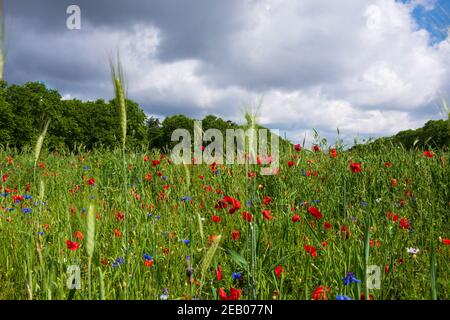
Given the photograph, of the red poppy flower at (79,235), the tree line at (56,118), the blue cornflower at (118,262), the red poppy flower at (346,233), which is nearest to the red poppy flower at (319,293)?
the red poppy flower at (346,233)

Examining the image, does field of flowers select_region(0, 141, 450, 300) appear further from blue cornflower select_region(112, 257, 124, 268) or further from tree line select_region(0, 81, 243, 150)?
tree line select_region(0, 81, 243, 150)

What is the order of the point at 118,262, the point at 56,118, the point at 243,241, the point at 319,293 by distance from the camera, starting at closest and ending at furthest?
the point at 319,293 < the point at 118,262 < the point at 243,241 < the point at 56,118

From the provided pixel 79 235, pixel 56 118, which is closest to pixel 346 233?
pixel 79 235

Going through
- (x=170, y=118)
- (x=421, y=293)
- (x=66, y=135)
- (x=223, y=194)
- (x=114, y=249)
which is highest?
(x=170, y=118)

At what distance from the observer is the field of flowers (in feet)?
5.99

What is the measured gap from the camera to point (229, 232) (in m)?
2.99

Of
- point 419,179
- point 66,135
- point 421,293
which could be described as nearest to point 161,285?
point 421,293

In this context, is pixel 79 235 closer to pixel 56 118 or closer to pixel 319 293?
pixel 319 293

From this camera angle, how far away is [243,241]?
276 centimetres

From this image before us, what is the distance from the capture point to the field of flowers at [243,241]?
1.83m

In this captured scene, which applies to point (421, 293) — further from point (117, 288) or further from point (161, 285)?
point (117, 288)

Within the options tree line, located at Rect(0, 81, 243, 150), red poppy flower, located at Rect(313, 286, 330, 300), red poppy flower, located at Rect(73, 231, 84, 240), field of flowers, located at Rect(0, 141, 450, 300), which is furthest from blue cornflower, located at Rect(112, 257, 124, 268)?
tree line, located at Rect(0, 81, 243, 150)

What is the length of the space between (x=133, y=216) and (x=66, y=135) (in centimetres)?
4009
